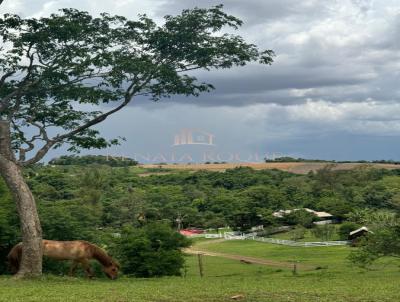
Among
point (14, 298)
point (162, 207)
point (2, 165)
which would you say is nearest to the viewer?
point (14, 298)

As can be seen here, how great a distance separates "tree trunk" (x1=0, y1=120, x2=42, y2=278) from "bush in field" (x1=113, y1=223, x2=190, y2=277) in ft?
25.5

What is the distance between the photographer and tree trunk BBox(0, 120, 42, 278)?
17828mm

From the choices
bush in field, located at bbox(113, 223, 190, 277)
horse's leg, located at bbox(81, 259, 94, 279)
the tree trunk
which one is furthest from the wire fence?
the tree trunk

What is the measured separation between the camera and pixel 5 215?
21984 mm

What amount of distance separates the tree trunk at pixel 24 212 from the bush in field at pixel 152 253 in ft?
25.5

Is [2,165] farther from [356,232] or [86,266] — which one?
[356,232]

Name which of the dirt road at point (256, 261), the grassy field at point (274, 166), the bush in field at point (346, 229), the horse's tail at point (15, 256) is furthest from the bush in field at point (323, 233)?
the grassy field at point (274, 166)

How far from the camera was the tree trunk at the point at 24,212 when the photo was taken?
17828 mm

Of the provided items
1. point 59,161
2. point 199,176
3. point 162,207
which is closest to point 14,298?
point 162,207

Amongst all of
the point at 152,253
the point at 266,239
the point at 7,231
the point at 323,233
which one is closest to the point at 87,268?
the point at 7,231

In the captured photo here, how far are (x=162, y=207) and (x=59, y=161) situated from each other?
293 feet

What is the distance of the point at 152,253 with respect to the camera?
25.4 meters

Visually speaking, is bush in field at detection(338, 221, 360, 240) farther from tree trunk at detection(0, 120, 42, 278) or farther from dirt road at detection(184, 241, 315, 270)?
tree trunk at detection(0, 120, 42, 278)

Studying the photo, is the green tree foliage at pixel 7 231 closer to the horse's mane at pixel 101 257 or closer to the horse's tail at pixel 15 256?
the horse's tail at pixel 15 256
